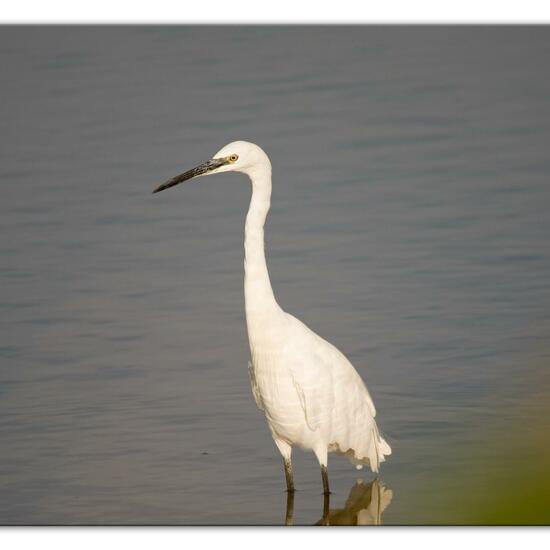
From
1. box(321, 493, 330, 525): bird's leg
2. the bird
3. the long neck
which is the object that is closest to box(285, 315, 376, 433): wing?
the bird

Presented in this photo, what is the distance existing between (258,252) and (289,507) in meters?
0.83

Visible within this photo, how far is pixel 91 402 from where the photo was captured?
4816 millimetres

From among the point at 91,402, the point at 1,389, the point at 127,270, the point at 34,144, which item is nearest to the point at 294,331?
the point at 91,402

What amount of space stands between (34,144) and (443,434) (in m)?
2.72

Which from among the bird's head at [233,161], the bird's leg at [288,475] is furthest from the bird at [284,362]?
the bird's leg at [288,475]

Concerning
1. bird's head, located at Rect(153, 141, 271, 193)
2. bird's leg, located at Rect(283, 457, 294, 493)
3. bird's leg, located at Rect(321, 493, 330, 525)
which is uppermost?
bird's head, located at Rect(153, 141, 271, 193)

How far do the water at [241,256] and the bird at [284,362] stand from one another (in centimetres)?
29

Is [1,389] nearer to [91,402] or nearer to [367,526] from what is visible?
[91,402]

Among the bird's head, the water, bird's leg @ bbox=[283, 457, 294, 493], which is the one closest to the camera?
the bird's head

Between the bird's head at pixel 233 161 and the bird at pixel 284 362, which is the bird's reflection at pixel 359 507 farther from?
the bird's head at pixel 233 161

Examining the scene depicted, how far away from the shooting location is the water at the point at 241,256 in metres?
4.29

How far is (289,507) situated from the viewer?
400cm

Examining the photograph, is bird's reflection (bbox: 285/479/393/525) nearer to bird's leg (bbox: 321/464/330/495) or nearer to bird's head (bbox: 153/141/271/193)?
bird's leg (bbox: 321/464/330/495)

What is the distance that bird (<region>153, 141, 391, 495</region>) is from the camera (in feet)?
12.5
